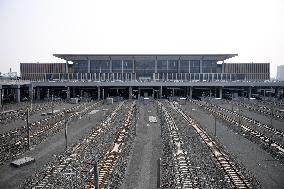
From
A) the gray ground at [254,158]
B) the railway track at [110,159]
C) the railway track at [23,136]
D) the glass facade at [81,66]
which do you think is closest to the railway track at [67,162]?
the railway track at [110,159]

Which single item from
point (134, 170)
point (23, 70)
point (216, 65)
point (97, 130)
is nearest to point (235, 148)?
point (134, 170)

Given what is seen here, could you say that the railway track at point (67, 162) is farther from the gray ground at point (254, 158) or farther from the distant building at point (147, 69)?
the distant building at point (147, 69)

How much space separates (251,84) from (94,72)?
5289 centimetres

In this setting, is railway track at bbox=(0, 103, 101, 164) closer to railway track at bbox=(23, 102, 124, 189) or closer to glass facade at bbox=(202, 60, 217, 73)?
railway track at bbox=(23, 102, 124, 189)

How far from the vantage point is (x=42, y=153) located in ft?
87.4

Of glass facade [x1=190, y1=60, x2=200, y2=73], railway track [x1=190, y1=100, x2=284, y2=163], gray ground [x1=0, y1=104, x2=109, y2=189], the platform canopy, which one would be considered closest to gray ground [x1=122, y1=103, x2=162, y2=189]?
gray ground [x1=0, y1=104, x2=109, y2=189]

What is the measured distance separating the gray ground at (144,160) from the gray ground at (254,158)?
7.27 metres

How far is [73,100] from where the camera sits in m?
73.8

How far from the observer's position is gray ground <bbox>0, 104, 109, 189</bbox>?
794 inches

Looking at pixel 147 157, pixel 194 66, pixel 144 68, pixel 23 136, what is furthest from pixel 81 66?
pixel 147 157

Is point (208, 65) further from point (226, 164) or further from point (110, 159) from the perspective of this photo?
point (110, 159)

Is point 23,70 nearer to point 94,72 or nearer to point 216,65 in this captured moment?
point 94,72

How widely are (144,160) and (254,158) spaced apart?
9.88 metres

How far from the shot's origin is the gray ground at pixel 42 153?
20.2 m
